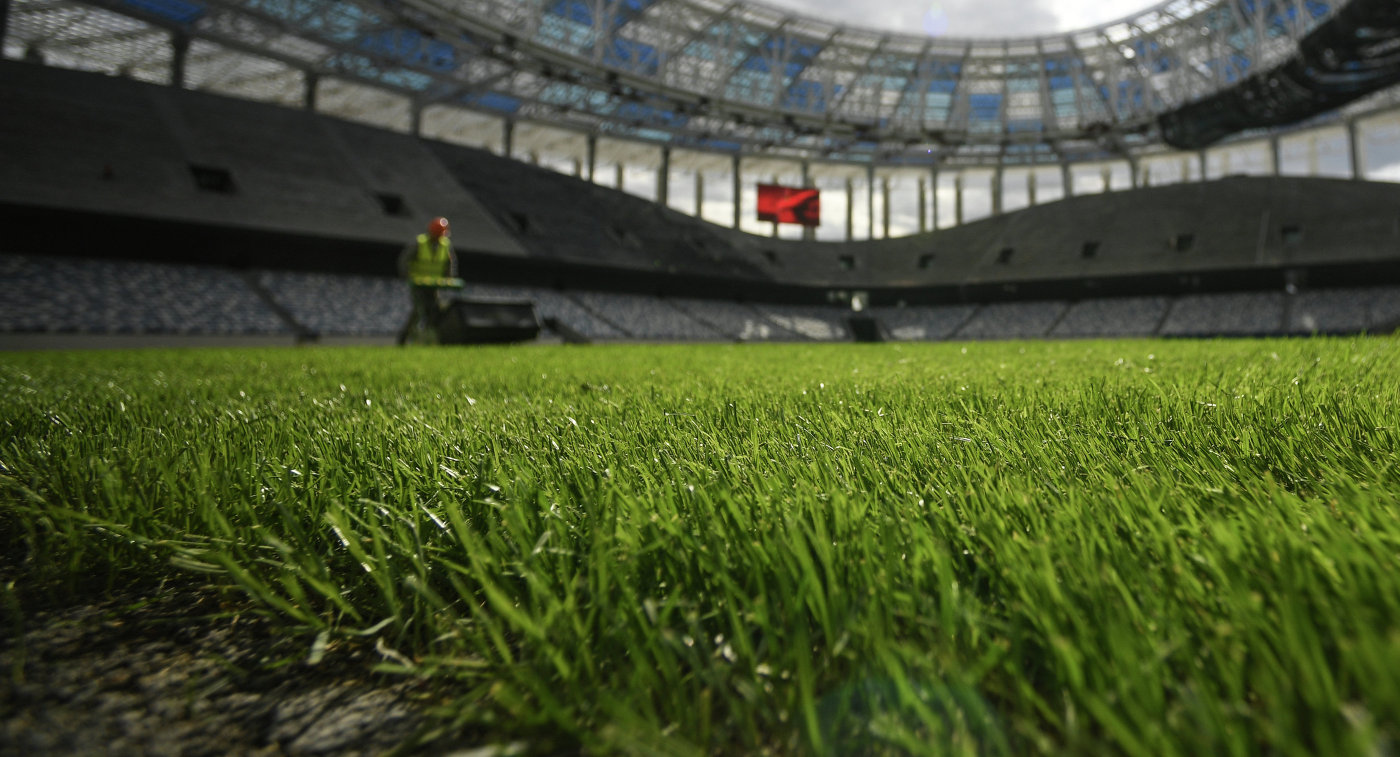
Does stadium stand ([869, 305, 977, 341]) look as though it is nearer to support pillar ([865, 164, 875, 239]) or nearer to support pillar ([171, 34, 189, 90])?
support pillar ([865, 164, 875, 239])

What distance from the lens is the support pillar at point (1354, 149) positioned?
32.8 metres

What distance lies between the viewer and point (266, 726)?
720 millimetres

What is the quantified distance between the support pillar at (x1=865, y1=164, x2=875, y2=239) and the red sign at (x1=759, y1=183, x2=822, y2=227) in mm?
3679

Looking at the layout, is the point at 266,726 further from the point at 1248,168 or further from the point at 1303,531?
the point at 1248,168

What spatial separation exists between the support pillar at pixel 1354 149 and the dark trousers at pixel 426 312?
45246 mm

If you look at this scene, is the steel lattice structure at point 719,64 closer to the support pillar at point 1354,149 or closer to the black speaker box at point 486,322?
the support pillar at point 1354,149

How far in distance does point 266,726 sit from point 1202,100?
37770 millimetres

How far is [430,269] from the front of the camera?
12.2 m

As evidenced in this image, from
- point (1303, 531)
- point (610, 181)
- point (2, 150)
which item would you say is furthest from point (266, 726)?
point (610, 181)

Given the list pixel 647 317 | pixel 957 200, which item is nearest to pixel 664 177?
pixel 647 317

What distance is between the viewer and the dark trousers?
1259 cm

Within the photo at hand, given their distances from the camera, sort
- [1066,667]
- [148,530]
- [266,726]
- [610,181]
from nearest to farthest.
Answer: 1. [1066,667]
2. [266,726]
3. [148,530]
4. [610,181]

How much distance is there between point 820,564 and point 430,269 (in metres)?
12.8

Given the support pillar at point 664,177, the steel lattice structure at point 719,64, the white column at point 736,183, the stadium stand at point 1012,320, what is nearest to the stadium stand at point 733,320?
the white column at point 736,183
